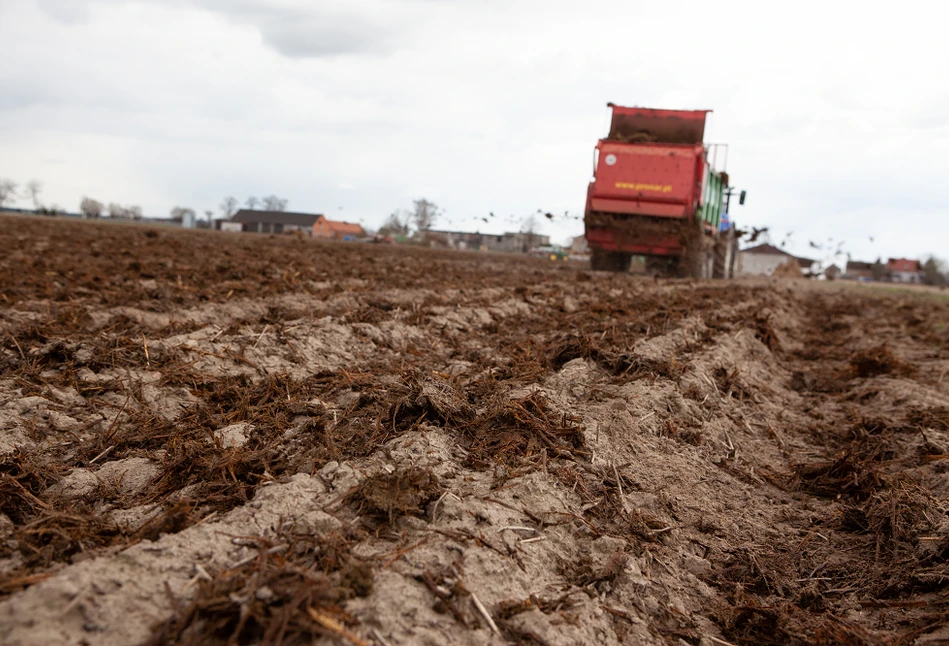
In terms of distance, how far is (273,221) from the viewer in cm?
8738

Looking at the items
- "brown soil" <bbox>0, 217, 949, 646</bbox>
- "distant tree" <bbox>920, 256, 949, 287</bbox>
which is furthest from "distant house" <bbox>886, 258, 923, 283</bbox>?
"brown soil" <bbox>0, 217, 949, 646</bbox>

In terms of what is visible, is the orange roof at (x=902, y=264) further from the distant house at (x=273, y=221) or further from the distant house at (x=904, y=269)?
the distant house at (x=273, y=221)

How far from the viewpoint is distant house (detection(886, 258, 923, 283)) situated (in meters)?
78.9

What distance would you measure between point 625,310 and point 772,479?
4.10 m

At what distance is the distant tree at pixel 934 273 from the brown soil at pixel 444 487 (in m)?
74.4

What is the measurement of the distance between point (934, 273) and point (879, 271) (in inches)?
398

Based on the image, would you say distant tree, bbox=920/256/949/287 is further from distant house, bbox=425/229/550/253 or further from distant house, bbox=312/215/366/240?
distant house, bbox=312/215/366/240

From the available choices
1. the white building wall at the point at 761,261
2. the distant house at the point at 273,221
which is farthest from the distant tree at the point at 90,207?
the white building wall at the point at 761,261

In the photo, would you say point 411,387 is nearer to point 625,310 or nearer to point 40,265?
point 625,310

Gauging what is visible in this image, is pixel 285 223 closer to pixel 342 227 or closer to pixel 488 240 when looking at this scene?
pixel 342 227

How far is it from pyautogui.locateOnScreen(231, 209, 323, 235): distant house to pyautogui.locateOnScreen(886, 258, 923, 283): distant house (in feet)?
221

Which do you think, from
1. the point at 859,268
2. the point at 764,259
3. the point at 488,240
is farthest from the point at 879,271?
→ the point at 488,240

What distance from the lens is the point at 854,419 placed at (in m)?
5.66

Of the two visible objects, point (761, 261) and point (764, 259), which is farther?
point (764, 259)
